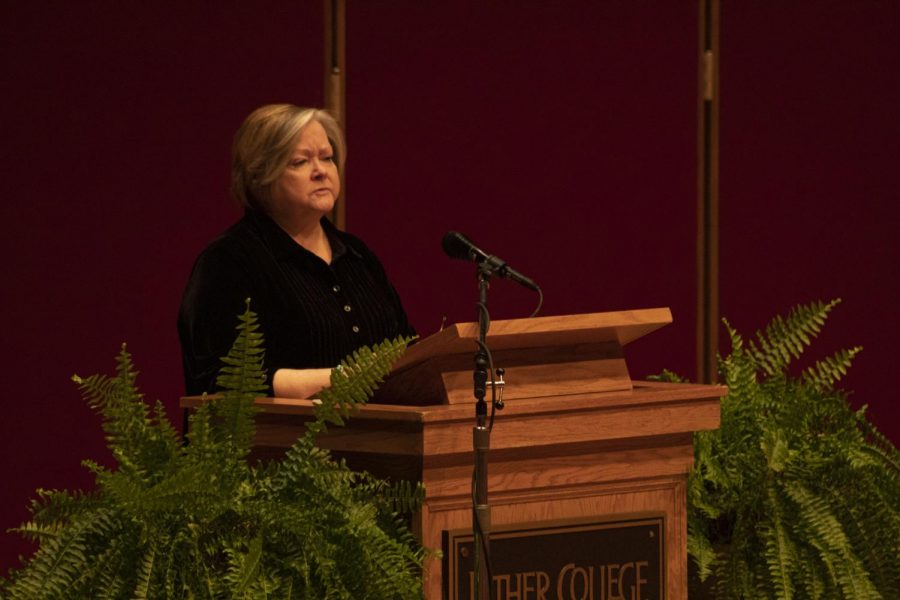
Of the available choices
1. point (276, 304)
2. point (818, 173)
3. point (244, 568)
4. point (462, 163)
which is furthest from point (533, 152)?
point (244, 568)

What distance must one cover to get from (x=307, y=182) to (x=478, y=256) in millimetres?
900

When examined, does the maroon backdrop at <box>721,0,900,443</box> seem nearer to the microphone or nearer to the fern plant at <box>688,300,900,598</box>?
the fern plant at <box>688,300,900,598</box>

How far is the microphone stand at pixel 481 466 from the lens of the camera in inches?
97.2

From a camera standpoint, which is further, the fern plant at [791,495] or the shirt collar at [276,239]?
the shirt collar at [276,239]

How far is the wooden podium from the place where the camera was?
2568 millimetres

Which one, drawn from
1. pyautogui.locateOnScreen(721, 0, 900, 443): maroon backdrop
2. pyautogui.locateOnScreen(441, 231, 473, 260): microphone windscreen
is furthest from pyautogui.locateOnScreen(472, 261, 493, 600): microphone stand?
pyautogui.locateOnScreen(721, 0, 900, 443): maroon backdrop

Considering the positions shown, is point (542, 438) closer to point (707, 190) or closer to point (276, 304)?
point (276, 304)

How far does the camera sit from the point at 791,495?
306cm

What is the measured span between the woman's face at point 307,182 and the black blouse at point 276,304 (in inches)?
2.3

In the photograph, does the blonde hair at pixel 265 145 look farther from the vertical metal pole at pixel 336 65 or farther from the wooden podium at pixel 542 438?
the vertical metal pole at pixel 336 65

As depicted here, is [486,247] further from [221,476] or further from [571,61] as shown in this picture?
[221,476]

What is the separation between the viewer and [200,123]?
14.9ft

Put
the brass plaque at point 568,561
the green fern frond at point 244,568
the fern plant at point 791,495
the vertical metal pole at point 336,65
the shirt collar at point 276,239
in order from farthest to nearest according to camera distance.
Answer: the vertical metal pole at point 336,65 → the shirt collar at point 276,239 → the fern plant at point 791,495 → the brass plaque at point 568,561 → the green fern frond at point 244,568

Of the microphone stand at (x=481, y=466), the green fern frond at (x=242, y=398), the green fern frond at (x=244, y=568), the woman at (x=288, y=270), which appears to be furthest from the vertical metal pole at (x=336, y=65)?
the green fern frond at (x=244, y=568)
